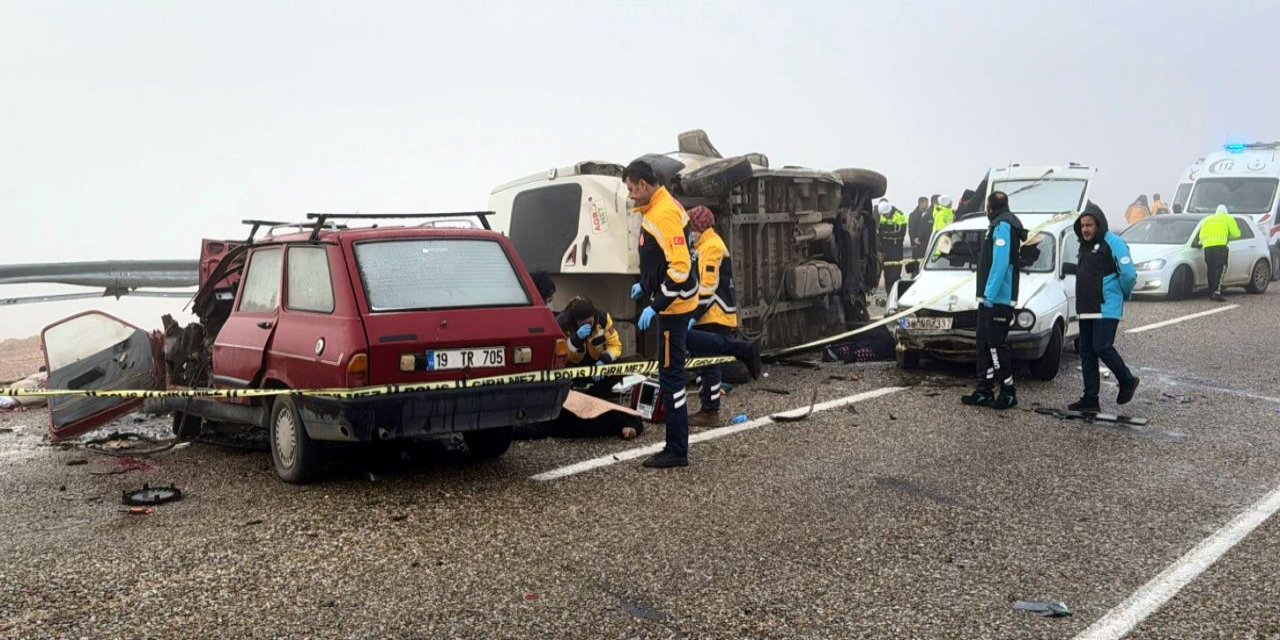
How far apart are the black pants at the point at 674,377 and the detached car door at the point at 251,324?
8.08 ft

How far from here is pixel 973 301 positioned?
1030 cm

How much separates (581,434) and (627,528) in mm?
2353

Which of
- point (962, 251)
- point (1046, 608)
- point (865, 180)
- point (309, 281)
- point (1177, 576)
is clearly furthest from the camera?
point (865, 180)

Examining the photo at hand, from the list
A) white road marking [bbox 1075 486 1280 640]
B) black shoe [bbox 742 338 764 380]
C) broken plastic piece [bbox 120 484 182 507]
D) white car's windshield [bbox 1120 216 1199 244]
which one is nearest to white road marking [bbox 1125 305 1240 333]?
white car's windshield [bbox 1120 216 1199 244]

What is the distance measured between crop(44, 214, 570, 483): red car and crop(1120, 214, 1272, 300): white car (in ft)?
46.4

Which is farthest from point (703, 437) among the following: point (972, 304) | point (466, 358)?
point (972, 304)

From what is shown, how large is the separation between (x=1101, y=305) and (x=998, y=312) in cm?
82

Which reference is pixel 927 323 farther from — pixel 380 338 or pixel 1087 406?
pixel 380 338

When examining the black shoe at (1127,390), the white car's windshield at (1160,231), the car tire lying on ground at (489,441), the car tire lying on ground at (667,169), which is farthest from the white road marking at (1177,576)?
the white car's windshield at (1160,231)

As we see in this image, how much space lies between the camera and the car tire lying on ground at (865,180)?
13.3 meters

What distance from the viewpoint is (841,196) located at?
13023 millimetres

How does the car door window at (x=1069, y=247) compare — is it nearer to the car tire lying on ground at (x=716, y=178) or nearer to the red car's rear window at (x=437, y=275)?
the car tire lying on ground at (x=716, y=178)

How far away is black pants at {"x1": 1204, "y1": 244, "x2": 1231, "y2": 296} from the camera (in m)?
17.3

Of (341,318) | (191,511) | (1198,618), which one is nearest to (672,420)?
(341,318)
